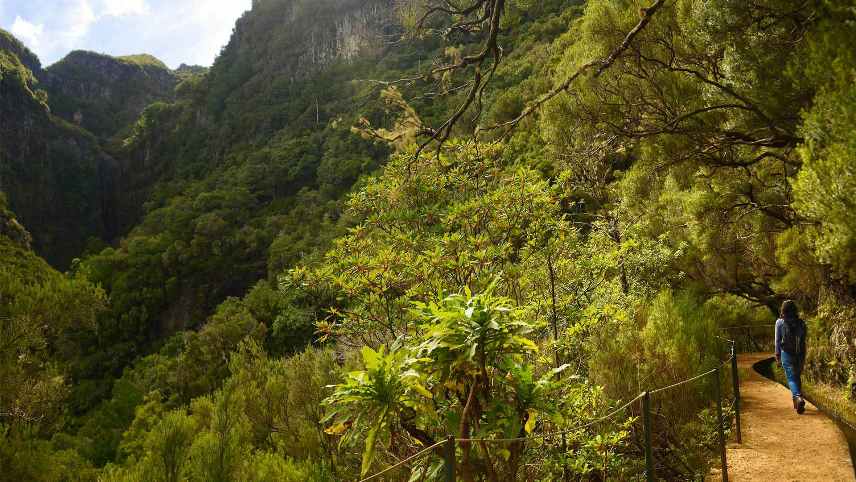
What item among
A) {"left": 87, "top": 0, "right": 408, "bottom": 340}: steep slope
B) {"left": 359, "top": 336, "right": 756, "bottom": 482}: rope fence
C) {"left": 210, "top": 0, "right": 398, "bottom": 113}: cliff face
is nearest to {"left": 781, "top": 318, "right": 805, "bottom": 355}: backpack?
{"left": 359, "top": 336, "right": 756, "bottom": 482}: rope fence

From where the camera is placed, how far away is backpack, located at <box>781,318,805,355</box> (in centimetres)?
496

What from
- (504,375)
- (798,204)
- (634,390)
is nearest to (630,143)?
(798,204)

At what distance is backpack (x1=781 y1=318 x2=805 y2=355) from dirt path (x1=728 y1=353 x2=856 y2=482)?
0.80 metres

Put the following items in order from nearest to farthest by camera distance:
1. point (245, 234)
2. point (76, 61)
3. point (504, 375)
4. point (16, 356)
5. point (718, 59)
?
point (504, 375) → point (718, 59) → point (16, 356) → point (245, 234) → point (76, 61)

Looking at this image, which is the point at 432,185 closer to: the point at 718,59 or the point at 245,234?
the point at 718,59

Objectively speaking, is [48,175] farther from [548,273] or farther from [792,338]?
[792,338]

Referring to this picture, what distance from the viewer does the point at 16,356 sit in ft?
26.7

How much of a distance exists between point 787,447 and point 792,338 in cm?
107

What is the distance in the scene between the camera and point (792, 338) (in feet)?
16.3

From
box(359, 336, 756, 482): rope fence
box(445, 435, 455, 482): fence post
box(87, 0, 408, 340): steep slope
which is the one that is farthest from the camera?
box(87, 0, 408, 340): steep slope

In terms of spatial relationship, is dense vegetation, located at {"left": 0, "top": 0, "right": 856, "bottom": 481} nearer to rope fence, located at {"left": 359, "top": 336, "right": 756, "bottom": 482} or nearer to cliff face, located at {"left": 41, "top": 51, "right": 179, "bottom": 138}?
rope fence, located at {"left": 359, "top": 336, "right": 756, "bottom": 482}

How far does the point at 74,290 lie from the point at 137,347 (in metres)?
35.8

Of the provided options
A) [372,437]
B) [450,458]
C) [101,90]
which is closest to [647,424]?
[450,458]

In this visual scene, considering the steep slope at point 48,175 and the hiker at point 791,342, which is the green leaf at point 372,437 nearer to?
the hiker at point 791,342
